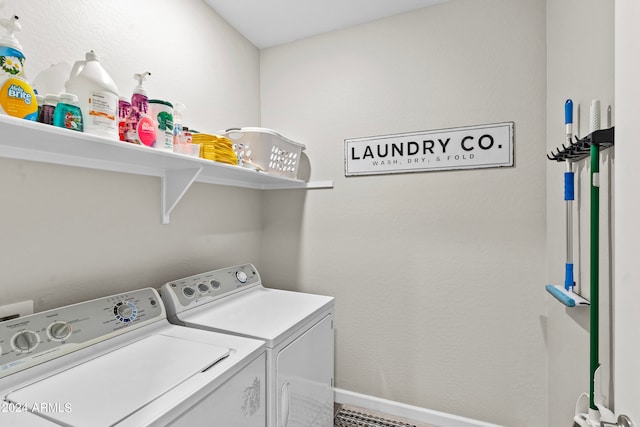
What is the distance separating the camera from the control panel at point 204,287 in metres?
1.45

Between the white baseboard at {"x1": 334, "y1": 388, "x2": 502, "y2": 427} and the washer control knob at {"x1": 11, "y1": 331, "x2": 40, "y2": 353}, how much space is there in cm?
182

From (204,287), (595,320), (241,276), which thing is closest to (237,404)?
(204,287)

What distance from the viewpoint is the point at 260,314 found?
4.91 feet

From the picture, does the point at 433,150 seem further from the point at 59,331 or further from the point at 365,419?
the point at 59,331

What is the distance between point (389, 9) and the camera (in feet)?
6.57

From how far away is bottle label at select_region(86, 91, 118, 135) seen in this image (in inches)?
39.7

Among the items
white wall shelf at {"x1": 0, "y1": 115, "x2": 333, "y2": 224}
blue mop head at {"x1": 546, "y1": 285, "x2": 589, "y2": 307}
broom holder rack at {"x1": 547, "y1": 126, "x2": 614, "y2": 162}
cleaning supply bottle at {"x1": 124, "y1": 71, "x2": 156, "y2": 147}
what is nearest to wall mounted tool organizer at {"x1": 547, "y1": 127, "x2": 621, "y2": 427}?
broom holder rack at {"x1": 547, "y1": 126, "x2": 614, "y2": 162}

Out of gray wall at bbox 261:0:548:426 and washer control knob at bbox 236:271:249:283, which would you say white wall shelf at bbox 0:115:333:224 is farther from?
gray wall at bbox 261:0:548:426

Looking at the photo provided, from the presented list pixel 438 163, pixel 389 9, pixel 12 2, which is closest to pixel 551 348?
pixel 438 163

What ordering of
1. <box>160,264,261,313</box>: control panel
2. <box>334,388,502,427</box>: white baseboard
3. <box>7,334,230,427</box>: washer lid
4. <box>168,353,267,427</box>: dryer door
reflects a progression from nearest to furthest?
Answer: <box>7,334,230,427</box>: washer lid
<box>168,353,267,427</box>: dryer door
<box>160,264,261,313</box>: control panel
<box>334,388,502,427</box>: white baseboard

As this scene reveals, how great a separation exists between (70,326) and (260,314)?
724mm

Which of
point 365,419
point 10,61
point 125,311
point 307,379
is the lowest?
point 365,419

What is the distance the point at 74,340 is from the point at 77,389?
0.83ft
